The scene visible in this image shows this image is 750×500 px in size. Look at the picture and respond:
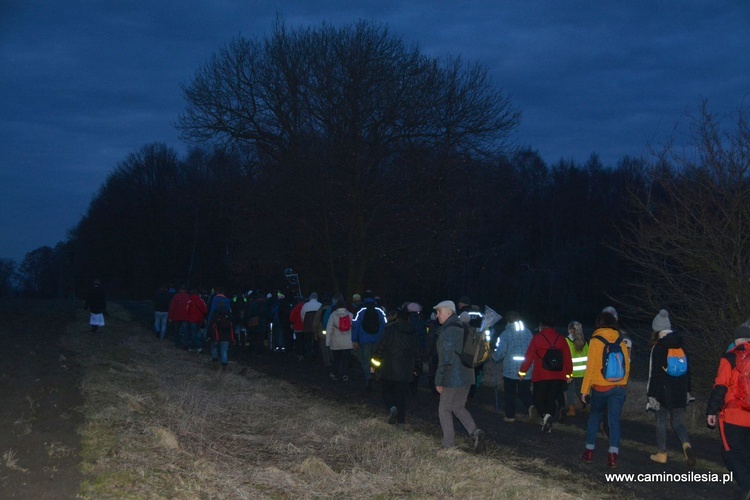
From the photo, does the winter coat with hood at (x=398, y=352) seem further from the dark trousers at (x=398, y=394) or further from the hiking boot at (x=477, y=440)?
the hiking boot at (x=477, y=440)

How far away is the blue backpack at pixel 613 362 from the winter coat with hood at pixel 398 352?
3457 millimetres

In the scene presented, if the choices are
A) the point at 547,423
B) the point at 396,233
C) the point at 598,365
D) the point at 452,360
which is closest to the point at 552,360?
the point at 547,423

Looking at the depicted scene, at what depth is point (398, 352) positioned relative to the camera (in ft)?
39.8

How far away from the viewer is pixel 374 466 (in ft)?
29.6

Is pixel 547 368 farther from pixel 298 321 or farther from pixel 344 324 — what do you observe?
pixel 298 321

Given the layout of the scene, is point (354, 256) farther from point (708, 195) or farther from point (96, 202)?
point (96, 202)

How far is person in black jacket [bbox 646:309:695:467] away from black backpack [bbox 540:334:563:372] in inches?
84.7

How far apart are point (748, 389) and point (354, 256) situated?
→ 2396cm

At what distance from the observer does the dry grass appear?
7.69 metres

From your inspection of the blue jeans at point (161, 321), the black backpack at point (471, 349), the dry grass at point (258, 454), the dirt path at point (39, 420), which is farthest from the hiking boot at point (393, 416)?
the blue jeans at point (161, 321)

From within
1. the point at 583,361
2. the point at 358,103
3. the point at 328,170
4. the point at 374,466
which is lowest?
the point at 374,466

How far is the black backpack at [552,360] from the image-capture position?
40.0 feet

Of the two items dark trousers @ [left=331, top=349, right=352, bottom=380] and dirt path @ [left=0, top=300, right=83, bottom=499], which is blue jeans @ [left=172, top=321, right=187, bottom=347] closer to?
dirt path @ [left=0, top=300, right=83, bottom=499]

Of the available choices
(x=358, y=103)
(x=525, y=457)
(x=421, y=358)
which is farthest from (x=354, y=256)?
(x=525, y=457)
